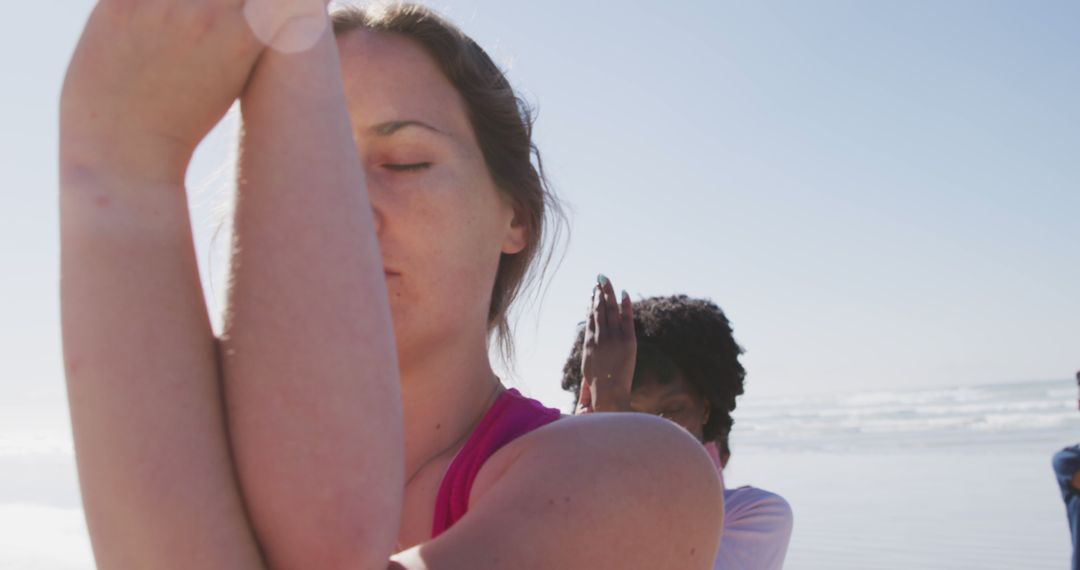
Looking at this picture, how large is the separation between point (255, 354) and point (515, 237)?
75 centimetres

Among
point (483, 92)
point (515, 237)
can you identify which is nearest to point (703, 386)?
point (515, 237)

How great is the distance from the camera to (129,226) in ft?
2.31

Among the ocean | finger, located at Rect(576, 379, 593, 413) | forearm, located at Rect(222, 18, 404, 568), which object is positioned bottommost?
the ocean

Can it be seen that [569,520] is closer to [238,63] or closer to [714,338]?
[238,63]

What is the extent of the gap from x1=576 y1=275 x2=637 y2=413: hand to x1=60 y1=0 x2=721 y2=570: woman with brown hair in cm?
179

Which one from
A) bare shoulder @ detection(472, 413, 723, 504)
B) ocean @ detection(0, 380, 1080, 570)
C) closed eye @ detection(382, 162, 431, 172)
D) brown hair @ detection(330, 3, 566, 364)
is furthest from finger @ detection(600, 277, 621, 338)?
ocean @ detection(0, 380, 1080, 570)

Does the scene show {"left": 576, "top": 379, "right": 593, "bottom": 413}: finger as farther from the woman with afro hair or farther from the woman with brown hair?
the woman with brown hair

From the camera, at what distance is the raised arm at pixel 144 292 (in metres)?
0.67

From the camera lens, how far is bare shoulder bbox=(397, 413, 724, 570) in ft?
2.58

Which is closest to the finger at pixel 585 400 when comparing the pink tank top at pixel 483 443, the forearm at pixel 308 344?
the pink tank top at pixel 483 443

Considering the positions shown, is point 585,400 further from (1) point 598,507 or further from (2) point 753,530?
(1) point 598,507

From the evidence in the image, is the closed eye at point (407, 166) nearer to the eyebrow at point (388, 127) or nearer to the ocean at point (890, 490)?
the eyebrow at point (388, 127)

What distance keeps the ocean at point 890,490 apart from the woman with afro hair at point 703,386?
5.45m

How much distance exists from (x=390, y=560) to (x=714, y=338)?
387cm
